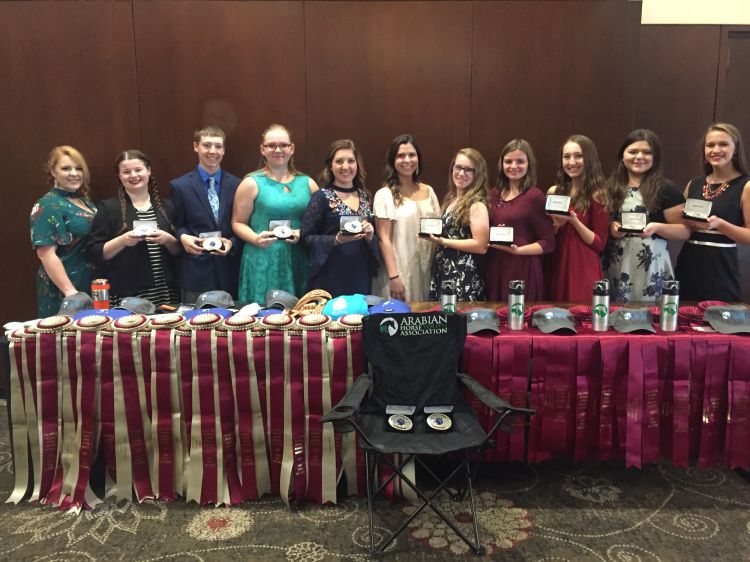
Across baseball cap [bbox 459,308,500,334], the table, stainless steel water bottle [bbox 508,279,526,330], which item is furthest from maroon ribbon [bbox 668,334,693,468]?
baseball cap [bbox 459,308,500,334]

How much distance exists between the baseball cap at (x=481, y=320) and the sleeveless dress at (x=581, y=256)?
2.85 feet

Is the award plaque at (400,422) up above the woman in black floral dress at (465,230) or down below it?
below

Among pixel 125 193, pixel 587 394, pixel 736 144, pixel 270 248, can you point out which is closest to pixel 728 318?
pixel 587 394

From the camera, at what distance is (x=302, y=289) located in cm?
337

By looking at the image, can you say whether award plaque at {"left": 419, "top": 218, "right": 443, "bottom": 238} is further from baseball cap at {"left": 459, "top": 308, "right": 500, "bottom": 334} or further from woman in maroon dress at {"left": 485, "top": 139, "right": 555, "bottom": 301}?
baseball cap at {"left": 459, "top": 308, "right": 500, "bottom": 334}

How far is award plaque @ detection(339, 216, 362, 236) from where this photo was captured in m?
2.96

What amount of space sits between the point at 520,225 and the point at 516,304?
2.94 ft

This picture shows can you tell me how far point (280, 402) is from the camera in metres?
2.29

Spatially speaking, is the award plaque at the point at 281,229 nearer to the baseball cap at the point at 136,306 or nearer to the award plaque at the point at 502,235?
the baseball cap at the point at 136,306

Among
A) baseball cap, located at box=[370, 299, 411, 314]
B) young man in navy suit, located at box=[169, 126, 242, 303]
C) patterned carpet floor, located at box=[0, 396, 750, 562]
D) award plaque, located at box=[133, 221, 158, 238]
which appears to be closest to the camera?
patterned carpet floor, located at box=[0, 396, 750, 562]

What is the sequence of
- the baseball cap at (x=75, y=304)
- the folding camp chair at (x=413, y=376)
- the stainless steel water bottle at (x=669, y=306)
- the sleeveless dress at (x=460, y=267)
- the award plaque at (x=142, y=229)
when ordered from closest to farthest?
the folding camp chair at (x=413, y=376)
the stainless steel water bottle at (x=669, y=306)
the baseball cap at (x=75, y=304)
the award plaque at (x=142, y=229)
the sleeveless dress at (x=460, y=267)

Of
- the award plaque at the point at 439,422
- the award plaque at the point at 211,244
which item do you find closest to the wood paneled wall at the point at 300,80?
the award plaque at the point at 211,244

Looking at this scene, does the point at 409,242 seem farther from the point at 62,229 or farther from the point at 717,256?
the point at 62,229

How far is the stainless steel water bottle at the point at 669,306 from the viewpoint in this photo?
2.28 m
